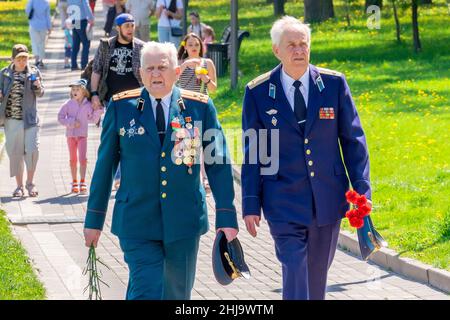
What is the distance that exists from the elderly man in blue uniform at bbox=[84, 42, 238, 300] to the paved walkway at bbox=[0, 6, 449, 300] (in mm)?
2447

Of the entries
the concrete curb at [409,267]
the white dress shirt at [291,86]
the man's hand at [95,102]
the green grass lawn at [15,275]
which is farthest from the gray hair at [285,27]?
the man's hand at [95,102]

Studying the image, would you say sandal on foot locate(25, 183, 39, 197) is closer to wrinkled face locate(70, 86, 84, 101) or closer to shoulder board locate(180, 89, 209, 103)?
wrinkled face locate(70, 86, 84, 101)

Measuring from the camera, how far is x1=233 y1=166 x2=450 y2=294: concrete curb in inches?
422

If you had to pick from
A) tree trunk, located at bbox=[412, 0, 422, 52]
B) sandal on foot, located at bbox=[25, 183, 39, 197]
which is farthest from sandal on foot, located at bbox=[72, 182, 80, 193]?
tree trunk, located at bbox=[412, 0, 422, 52]

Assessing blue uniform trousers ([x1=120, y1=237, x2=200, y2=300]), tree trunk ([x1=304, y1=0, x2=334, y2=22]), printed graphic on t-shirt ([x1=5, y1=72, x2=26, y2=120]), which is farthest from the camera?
tree trunk ([x1=304, y1=0, x2=334, y2=22])

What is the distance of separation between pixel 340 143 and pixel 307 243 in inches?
25.8

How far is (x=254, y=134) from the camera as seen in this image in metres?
8.22

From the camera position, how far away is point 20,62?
15.4 m

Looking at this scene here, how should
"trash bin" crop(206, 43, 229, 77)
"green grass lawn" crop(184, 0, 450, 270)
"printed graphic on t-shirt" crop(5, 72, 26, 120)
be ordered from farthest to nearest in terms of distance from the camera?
1. "trash bin" crop(206, 43, 229, 77)
2. "printed graphic on t-shirt" crop(5, 72, 26, 120)
3. "green grass lawn" crop(184, 0, 450, 270)

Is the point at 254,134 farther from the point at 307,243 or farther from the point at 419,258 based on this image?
the point at 419,258

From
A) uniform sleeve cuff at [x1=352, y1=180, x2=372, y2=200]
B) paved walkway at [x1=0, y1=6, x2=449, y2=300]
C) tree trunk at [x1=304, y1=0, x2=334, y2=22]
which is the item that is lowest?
tree trunk at [x1=304, y1=0, x2=334, y2=22]

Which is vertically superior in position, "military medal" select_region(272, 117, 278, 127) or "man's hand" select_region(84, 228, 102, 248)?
"military medal" select_region(272, 117, 278, 127)

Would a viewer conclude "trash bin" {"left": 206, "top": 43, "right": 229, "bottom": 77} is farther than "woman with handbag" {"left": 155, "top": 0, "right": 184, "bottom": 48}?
Yes

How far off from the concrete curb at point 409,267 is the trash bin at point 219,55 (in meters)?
15.4
